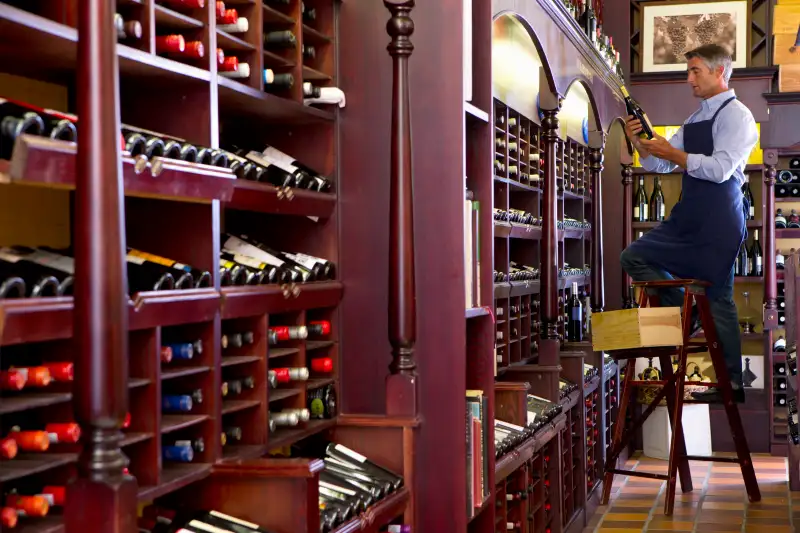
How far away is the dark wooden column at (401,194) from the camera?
3100 millimetres

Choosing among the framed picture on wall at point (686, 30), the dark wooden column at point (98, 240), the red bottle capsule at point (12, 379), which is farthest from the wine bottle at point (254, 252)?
the framed picture on wall at point (686, 30)

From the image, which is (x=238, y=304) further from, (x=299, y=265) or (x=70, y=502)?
(x=70, y=502)

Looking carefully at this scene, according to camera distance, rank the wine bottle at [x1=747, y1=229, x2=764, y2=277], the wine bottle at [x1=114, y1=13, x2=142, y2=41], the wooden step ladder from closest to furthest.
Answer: the wine bottle at [x1=114, y1=13, x2=142, y2=41] → the wooden step ladder → the wine bottle at [x1=747, y1=229, x2=764, y2=277]

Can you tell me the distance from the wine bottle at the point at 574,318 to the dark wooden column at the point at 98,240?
19.6 feet

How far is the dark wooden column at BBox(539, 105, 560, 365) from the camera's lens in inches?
230

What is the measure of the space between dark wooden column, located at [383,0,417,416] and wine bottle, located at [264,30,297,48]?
29 centimetres

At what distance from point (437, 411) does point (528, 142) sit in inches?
147

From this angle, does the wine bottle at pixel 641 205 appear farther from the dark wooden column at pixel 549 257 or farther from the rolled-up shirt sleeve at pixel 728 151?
the dark wooden column at pixel 549 257

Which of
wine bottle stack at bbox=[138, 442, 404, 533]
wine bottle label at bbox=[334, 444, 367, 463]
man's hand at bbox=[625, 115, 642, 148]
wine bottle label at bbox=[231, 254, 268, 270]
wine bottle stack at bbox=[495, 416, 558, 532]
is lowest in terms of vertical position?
wine bottle stack at bbox=[495, 416, 558, 532]

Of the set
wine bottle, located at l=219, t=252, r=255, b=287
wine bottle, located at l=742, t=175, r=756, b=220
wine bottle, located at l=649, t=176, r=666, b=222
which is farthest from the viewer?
wine bottle, located at l=649, t=176, r=666, b=222

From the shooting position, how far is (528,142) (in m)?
6.76

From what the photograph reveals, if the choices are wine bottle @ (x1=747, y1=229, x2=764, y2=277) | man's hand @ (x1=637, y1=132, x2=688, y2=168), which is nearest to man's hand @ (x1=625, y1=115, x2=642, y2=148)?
man's hand @ (x1=637, y1=132, x2=688, y2=168)

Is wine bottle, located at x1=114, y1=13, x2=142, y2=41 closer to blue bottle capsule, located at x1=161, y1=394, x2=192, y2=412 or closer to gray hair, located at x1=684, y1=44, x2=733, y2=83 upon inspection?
blue bottle capsule, located at x1=161, y1=394, x2=192, y2=412

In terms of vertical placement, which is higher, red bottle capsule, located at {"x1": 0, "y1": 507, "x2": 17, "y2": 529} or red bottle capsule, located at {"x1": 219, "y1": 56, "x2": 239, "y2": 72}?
red bottle capsule, located at {"x1": 219, "y1": 56, "x2": 239, "y2": 72}
